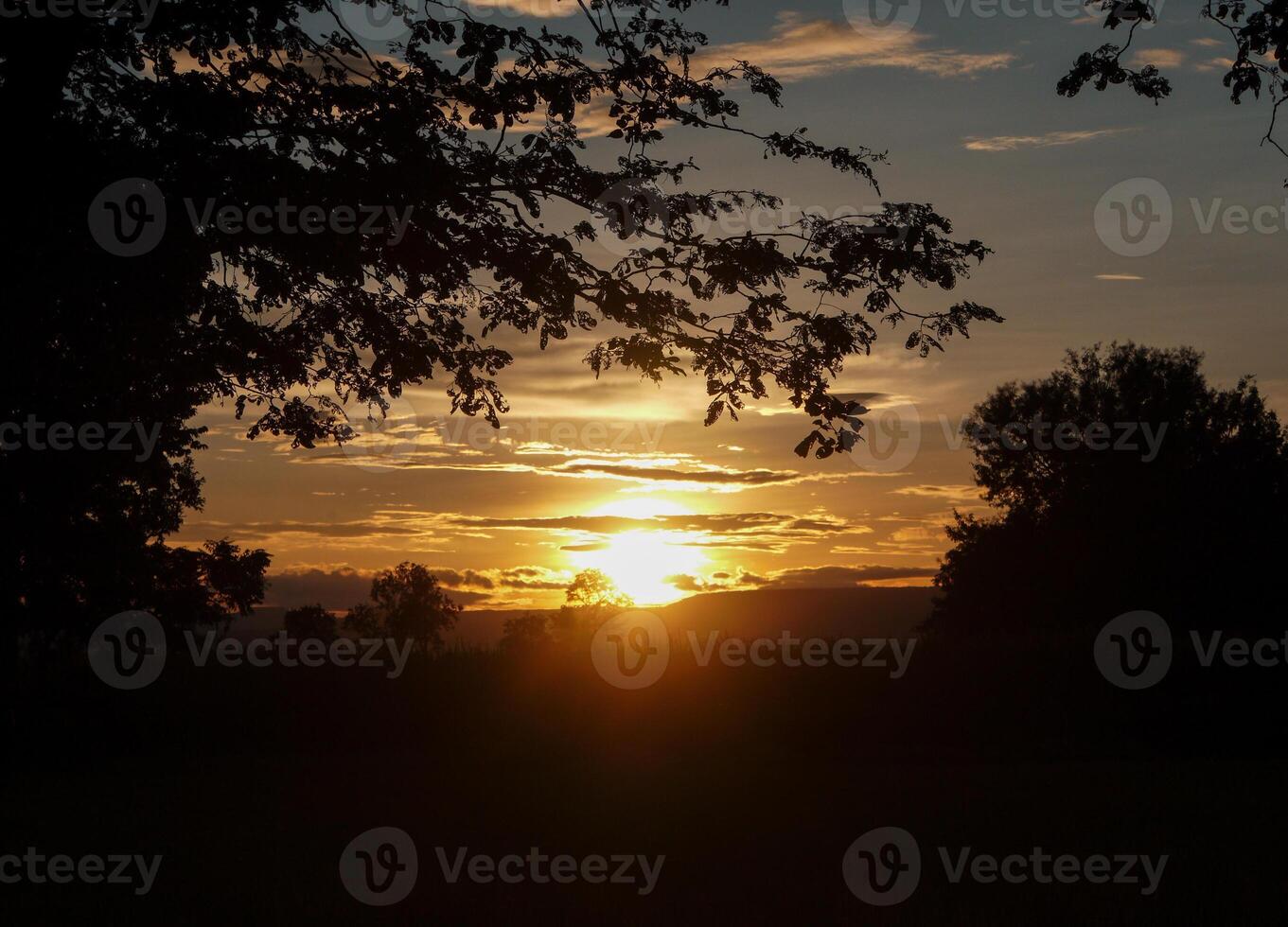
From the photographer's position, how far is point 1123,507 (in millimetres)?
56719

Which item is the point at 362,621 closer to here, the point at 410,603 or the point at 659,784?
the point at 410,603

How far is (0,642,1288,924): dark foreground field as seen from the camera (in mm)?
10914

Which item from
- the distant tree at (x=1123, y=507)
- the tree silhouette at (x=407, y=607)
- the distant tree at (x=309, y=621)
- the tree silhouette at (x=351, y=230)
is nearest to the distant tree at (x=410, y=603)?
the tree silhouette at (x=407, y=607)

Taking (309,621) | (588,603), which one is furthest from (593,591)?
(309,621)

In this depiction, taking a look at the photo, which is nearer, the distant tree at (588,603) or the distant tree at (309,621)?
the distant tree at (309,621)

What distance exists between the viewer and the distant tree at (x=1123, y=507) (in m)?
54.2

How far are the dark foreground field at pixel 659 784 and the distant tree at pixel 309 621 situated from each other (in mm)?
37442

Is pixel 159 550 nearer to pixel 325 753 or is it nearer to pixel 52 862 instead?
pixel 325 753

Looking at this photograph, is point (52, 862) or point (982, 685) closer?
point (52, 862)

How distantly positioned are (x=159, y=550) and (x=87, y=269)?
23616 millimetres

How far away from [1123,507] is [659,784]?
42.6 meters

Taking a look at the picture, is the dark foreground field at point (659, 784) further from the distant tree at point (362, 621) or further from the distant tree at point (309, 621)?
the distant tree at point (362, 621)

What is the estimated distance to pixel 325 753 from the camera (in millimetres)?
29141

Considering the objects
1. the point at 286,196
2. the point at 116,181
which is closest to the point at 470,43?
the point at 286,196
